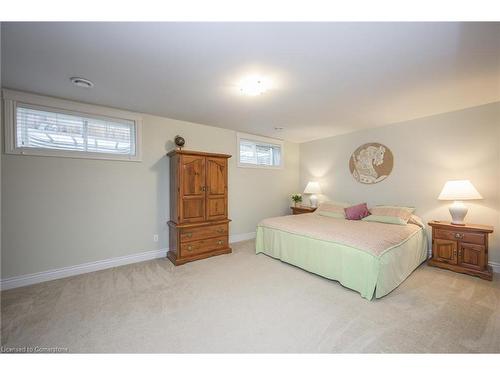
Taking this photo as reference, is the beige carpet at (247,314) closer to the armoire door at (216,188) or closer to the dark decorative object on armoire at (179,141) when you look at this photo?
the armoire door at (216,188)

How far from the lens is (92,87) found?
231 cm

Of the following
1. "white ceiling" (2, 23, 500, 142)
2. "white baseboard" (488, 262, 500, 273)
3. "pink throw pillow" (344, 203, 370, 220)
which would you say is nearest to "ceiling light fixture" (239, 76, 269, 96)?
"white ceiling" (2, 23, 500, 142)

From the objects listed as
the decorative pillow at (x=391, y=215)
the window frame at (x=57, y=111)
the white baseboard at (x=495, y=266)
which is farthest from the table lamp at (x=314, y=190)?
the window frame at (x=57, y=111)

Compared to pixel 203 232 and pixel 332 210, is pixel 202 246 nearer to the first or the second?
pixel 203 232

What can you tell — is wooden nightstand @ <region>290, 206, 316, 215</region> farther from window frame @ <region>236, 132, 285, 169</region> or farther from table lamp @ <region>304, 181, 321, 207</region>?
window frame @ <region>236, 132, 285, 169</region>

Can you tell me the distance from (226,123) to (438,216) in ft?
12.9

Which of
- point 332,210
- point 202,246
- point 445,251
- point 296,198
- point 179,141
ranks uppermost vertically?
point 179,141

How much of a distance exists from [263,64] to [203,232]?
8.42ft

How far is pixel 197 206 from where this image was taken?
329 cm

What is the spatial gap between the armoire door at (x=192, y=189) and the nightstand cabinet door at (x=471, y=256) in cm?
374

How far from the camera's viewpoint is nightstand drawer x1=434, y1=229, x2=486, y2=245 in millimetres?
2565

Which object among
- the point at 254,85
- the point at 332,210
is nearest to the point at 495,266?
the point at 332,210

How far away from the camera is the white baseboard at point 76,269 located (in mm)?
2352

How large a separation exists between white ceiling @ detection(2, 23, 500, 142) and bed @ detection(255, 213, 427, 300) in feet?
5.86
